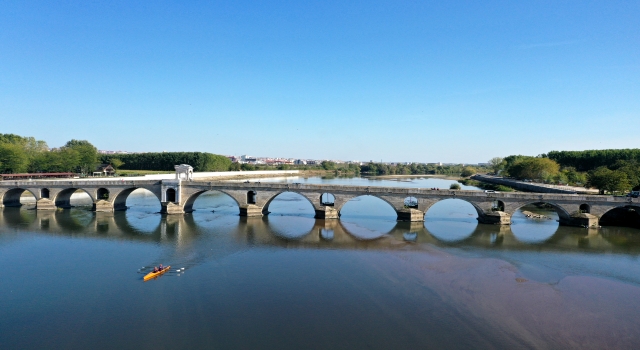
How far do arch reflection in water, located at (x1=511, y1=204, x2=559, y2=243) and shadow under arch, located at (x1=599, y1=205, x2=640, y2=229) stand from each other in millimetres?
4486

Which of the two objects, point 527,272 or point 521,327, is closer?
point 521,327

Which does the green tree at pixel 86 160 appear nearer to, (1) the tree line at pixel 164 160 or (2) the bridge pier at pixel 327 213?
(1) the tree line at pixel 164 160

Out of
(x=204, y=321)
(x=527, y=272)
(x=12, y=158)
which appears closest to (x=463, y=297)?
(x=527, y=272)

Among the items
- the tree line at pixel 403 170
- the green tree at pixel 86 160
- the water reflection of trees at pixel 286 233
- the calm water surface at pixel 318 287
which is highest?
the green tree at pixel 86 160

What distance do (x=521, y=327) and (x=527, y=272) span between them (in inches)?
330

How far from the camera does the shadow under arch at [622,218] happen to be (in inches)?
1444

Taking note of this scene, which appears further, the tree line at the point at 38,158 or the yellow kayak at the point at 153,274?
the tree line at the point at 38,158

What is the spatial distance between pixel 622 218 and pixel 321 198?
3153 cm

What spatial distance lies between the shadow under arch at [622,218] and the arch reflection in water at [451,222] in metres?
12.6

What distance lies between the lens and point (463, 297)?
18250 mm

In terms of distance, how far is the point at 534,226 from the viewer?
36219mm

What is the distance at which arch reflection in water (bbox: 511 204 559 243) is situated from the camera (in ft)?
104

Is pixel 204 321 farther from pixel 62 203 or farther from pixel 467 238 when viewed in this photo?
pixel 62 203

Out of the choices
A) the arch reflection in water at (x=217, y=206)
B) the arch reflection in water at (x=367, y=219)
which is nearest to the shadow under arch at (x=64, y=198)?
the arch reflection in water at (x=217, y=206)
